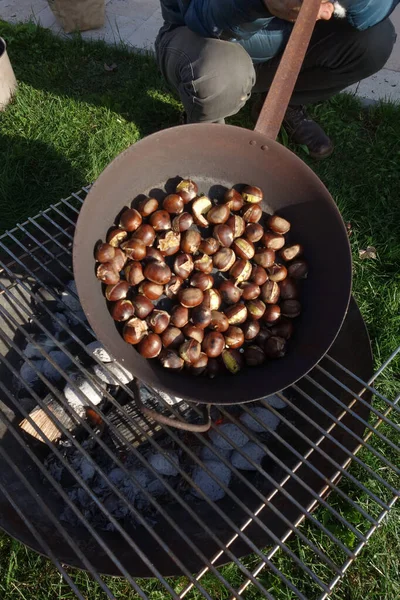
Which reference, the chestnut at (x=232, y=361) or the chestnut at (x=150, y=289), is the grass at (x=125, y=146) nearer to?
the chestnut at (x=232, y=361)

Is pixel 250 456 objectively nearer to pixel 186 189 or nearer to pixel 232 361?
pixel 232 361

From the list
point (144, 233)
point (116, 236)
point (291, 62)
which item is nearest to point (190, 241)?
point (144, 233)

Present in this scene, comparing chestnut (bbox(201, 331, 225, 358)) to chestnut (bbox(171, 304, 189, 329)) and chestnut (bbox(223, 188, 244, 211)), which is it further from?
chestnut (bbox(223, 188, 244, 211))

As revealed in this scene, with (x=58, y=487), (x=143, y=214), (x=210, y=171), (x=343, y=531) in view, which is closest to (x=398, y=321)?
(x=343, y=531)

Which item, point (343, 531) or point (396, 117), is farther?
point (396, 117)

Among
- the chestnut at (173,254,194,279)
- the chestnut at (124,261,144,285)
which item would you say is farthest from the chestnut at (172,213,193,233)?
the chestnut at (124,261,144,285)

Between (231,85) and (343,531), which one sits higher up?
(231,85)

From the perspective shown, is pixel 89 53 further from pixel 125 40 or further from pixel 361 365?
pixel 361 365
